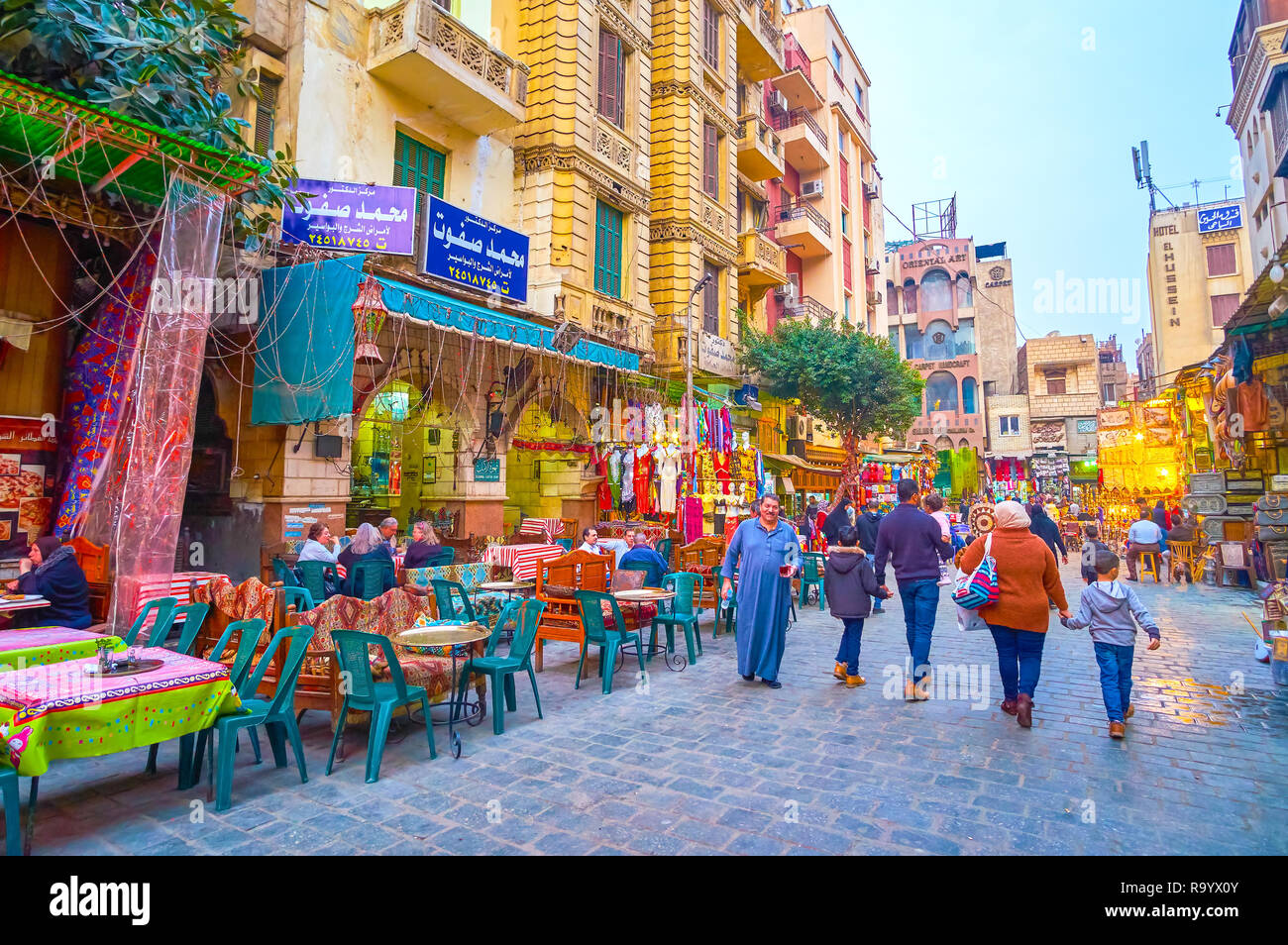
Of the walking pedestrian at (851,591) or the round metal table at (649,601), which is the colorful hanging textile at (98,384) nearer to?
the round metal table at (649,601)

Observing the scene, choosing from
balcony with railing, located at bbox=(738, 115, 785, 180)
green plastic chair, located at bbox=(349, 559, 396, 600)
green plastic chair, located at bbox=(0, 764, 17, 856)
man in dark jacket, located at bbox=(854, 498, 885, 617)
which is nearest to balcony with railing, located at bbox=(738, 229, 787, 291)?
balcony with railing, located at bbox=(738, 115, 785, 180)

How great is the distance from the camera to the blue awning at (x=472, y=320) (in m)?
10.2

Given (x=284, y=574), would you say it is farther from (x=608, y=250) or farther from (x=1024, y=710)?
(x=608, y=250)

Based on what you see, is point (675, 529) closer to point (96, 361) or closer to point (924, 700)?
point (924, 700)

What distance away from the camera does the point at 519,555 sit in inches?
448

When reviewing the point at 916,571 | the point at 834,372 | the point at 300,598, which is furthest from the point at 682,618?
the point at 834,372

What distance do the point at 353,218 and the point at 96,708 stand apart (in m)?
9.11

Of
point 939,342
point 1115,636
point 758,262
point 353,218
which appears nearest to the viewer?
point 1115,636

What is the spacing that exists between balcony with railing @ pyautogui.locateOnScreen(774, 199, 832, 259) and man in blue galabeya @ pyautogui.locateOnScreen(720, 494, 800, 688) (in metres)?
22.5

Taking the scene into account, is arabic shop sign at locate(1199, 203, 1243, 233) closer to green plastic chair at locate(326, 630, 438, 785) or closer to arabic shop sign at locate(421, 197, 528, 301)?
arabic shop sign at locate(421, 197, 528, 301)

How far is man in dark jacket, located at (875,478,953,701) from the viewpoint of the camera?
637 centimetres

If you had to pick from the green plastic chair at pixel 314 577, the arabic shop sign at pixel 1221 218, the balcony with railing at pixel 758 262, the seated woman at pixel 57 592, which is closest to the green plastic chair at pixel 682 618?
the green plastic chair at pixel 314 577

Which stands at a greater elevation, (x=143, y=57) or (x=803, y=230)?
(x=803, y=230)

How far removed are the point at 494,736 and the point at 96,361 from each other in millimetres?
8306
